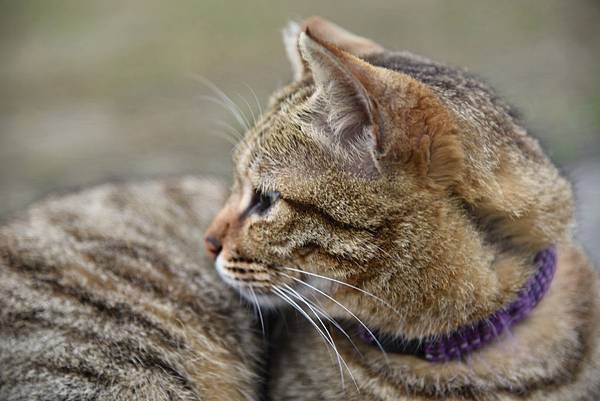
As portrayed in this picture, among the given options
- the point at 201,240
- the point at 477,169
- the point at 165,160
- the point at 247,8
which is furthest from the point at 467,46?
the point at 477,169

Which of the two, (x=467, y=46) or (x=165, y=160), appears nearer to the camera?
(x=165, y=160)

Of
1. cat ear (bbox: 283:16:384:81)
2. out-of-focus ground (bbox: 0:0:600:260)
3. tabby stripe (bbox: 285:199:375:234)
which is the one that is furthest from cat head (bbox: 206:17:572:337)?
out-of-focus ground (bbox: 0:0:600:260)

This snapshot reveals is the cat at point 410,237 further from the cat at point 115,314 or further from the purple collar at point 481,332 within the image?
the cat at point 115,314

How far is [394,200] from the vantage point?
1.75 meters

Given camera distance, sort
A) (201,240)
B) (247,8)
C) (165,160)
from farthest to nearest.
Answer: (247,8)
(165,160)
(201,240)

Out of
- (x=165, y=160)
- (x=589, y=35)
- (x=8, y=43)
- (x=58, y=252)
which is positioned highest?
(x=8, y=43)

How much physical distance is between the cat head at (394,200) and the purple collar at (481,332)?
0.04 m

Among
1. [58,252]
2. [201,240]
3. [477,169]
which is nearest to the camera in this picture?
[477,169]

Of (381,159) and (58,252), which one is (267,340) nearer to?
(58,252)

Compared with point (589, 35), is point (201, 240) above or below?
below

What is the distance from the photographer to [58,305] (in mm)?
2098

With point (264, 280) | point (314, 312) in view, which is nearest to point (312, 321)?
point (314, 312)

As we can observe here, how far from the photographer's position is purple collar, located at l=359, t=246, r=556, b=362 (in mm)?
1908

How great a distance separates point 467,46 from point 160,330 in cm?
463
